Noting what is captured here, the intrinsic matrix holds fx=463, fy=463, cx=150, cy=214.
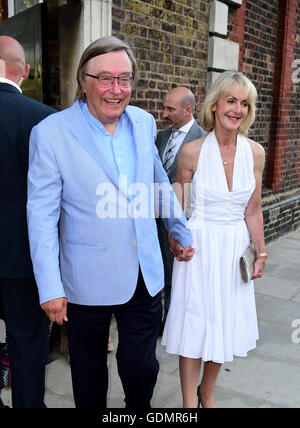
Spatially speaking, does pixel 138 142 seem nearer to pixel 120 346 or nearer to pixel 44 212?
pixel 44 212

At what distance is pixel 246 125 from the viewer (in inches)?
106

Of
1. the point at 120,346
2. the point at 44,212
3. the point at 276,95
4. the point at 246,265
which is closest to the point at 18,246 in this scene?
the point at 44,212

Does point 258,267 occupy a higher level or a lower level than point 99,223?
lower

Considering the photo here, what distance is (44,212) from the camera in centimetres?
200

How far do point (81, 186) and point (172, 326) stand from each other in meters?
1.12

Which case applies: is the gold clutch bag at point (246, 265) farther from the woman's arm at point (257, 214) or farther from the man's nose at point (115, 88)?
the man's nose at point (115, 88)

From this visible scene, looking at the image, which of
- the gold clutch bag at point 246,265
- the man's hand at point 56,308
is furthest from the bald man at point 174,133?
the man's hand at point 56,308

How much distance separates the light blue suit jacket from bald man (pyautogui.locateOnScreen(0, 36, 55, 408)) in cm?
28

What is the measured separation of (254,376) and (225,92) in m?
2.14

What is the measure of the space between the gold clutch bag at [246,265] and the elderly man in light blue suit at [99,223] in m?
0.54

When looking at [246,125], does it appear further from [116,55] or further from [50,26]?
[50,26]

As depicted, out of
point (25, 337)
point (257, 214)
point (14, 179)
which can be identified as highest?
point (14, 179)

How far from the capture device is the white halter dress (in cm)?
261

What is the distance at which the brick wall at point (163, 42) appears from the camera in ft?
13.8
